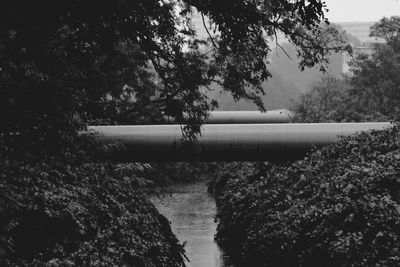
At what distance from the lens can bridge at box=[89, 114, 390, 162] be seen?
1343cm

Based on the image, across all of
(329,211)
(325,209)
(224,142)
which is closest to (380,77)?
(224,142)

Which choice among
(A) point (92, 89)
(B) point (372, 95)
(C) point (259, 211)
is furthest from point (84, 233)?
(B) point (372, 95)

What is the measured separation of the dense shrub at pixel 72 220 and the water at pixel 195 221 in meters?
1.57

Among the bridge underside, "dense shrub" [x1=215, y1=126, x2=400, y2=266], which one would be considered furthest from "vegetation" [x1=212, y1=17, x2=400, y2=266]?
the bridge underside

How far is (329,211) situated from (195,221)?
9909mm

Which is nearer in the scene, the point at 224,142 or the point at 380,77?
the point at 224,142

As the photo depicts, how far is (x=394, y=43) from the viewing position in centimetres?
3241

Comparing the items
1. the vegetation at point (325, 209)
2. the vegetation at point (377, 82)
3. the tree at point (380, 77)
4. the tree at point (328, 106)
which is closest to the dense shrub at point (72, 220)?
the vegetation at point (325, 209)

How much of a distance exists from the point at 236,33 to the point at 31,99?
246 centimetres

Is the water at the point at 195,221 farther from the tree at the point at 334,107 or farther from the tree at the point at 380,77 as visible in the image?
the tree at the point at 380,77

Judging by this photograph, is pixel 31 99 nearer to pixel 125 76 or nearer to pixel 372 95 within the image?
pixel 125 76

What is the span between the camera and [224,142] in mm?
13500

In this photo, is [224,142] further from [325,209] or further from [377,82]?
[377,82]

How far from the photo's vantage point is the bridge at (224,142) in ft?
44.1
